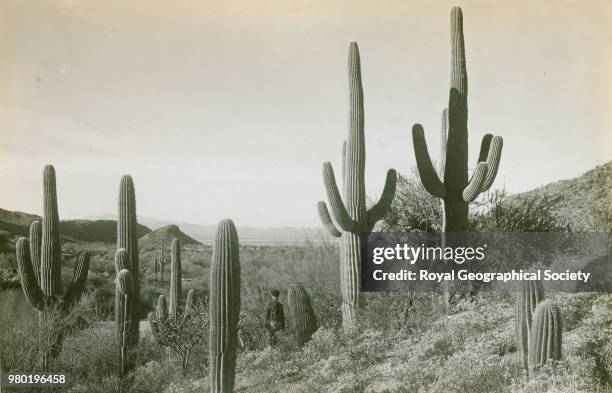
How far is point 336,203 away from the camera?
9273 millimetres

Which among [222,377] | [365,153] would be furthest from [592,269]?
[222,377]

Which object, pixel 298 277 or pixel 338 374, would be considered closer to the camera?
pixel 338 374

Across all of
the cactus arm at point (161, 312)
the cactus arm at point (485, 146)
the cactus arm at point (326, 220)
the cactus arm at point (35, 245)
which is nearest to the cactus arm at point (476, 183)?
the cactus arm at point (485, 146)

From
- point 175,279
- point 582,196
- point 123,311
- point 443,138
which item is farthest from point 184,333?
point 582,196

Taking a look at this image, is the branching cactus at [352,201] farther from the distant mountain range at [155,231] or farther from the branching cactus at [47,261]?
the branching cactus at [47,261]

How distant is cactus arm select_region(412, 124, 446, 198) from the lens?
387 inches

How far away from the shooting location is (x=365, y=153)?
946 centimetres

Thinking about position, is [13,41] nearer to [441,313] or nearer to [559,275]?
[441,313]

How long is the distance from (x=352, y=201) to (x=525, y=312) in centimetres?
305

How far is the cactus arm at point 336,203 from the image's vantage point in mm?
9250

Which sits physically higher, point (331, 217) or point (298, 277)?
point (331, 217)

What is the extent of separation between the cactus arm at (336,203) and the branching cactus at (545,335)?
122 inches

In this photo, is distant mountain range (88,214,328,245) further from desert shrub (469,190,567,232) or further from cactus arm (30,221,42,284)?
desert shrub (469,190,567,232)

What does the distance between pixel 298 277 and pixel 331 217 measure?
2.16 meters
